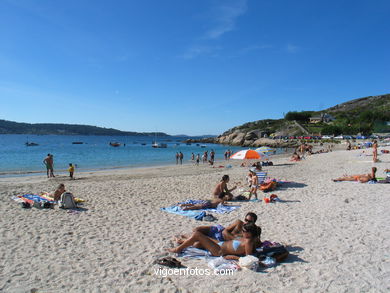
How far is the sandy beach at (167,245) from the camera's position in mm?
3918

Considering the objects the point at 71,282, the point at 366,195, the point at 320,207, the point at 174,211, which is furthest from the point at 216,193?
the point at 71,282

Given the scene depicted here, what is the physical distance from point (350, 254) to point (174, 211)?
184 inches

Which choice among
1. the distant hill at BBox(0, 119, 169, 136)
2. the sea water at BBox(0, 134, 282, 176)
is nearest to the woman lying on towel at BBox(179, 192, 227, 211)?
the sea water at BBox(0, 134, 282, 176)

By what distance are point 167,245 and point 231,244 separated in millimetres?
1395

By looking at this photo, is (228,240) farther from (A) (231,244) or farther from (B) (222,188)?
(B) (222,188)

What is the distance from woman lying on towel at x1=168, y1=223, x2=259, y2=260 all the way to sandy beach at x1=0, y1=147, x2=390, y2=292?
324 mm

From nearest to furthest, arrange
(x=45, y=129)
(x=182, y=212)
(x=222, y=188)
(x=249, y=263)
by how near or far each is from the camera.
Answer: (x=249, y=263) < (x=182, y=212) < (x=222, y=188) < (x=45, y=129)

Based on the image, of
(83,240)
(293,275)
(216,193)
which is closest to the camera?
(293,275)

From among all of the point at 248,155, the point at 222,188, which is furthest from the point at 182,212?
the point at 248,155

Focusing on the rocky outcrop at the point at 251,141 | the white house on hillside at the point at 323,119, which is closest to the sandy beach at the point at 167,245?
the rocky outcrop at the point at 251,141

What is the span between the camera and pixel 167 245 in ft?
17.7

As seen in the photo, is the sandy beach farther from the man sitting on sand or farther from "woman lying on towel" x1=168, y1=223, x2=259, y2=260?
the man sitting on sand

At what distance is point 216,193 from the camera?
29.7ft

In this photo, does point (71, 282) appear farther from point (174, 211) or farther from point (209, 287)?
point (174, 211)
